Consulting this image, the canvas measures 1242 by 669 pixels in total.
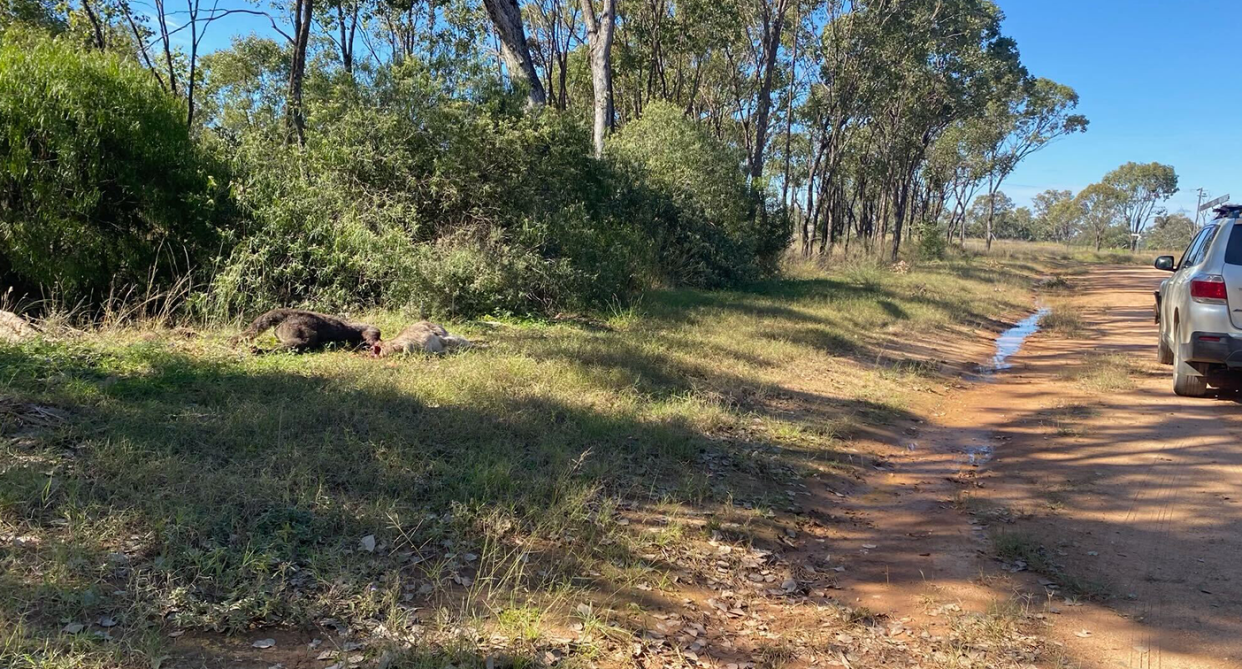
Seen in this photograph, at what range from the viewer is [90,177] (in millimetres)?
8797

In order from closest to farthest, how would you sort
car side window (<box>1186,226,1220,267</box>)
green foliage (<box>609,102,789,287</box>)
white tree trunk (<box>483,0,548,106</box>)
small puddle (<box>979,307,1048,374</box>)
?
car side window (<box>1186,226,1220,267</box>) → small puddle (<box>979,307,1048,374</box>) → white tree trunk (<box>483,0,548,106</box>) → green foliage (<box>609,102,789,287</box>)

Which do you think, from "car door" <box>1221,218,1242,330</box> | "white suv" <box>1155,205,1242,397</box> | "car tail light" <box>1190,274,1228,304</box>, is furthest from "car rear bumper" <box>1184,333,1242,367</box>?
"car tail light" <box>1190,274,1228,304</box>

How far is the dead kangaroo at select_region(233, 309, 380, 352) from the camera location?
7594 mm

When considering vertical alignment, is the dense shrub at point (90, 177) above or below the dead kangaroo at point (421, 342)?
above

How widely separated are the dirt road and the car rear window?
1.52 m

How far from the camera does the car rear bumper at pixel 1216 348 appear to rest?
22.7 feet

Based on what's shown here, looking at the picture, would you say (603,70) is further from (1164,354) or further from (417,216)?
(1164,354)

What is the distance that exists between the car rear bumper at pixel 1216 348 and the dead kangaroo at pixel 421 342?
7368 mm

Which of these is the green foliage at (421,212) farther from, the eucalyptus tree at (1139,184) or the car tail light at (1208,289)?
the eucalyptus tree at (1139,184)

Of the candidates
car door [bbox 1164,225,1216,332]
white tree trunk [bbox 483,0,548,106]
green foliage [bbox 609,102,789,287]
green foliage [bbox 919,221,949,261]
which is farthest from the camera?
green foliage [bbox 919,221,949,261]

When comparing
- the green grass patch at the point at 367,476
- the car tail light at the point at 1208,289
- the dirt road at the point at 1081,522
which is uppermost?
the car tail light at the point at 1208,289

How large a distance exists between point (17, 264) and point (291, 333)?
153 inches

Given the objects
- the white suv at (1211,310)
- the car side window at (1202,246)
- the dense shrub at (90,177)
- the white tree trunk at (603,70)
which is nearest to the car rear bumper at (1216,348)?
the white suv at (1211,310)

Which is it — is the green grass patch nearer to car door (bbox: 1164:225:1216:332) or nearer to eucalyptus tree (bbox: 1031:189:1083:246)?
car door (bbox: 1164:225:1216:332)
